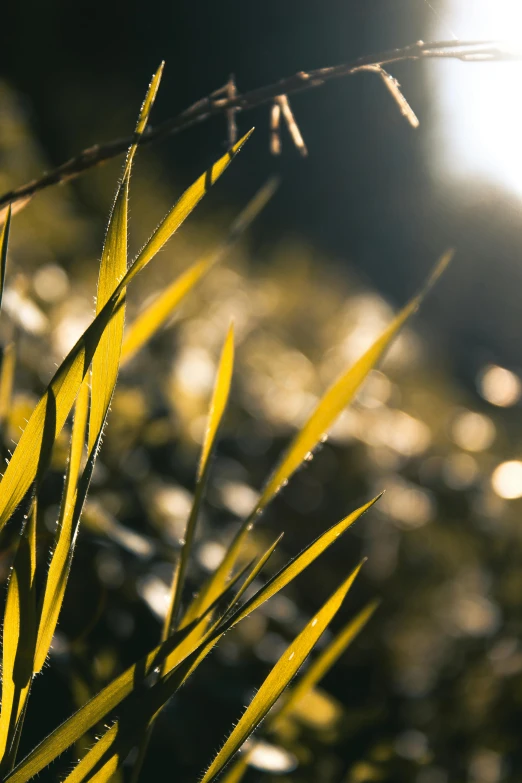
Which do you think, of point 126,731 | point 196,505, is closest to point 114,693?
point 126,731

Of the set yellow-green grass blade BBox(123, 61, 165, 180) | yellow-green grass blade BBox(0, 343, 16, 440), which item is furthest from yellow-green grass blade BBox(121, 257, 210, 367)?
yellow-green grass blade BBox(123, 61, 165, 180)

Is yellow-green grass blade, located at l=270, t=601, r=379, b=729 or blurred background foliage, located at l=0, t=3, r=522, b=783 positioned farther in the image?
blurred background foliage, located at l=0, t=3, r=522, b=783

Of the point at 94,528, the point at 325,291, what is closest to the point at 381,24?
the point at 325,291

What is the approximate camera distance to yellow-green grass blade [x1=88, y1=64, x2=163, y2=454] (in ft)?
0.99

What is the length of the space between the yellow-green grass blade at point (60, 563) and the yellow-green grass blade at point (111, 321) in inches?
1.3

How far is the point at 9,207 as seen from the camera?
0.32m

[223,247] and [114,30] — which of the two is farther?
[114,30]

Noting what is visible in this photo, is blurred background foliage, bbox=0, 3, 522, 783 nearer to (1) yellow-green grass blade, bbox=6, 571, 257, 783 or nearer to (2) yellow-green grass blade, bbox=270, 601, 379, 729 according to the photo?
(2) yellow-green grass blade, bbox=270, 601, 379, 729

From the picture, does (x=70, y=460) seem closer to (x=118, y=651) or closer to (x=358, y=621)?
(x=358, y=621)

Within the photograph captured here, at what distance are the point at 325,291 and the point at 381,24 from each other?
0.96 m

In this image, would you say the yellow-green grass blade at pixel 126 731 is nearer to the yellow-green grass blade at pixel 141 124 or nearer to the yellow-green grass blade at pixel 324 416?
the yellow-green grass blade at pixel 324 416

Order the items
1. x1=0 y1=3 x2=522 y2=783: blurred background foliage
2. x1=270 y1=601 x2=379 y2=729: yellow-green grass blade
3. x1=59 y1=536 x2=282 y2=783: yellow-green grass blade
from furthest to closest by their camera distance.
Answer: x1=0 y1=3 x2=522 y2=783: blurred background foliage < x1=270 y1=601 x2=379 y2=729: yellow-green grass blade < x1=59 y1=536 x2=282 y2=783: yellow-green grass blade

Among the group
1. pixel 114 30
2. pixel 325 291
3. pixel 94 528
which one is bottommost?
pixel 94 528

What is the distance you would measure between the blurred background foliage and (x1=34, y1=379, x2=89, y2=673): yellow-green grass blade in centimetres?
13
